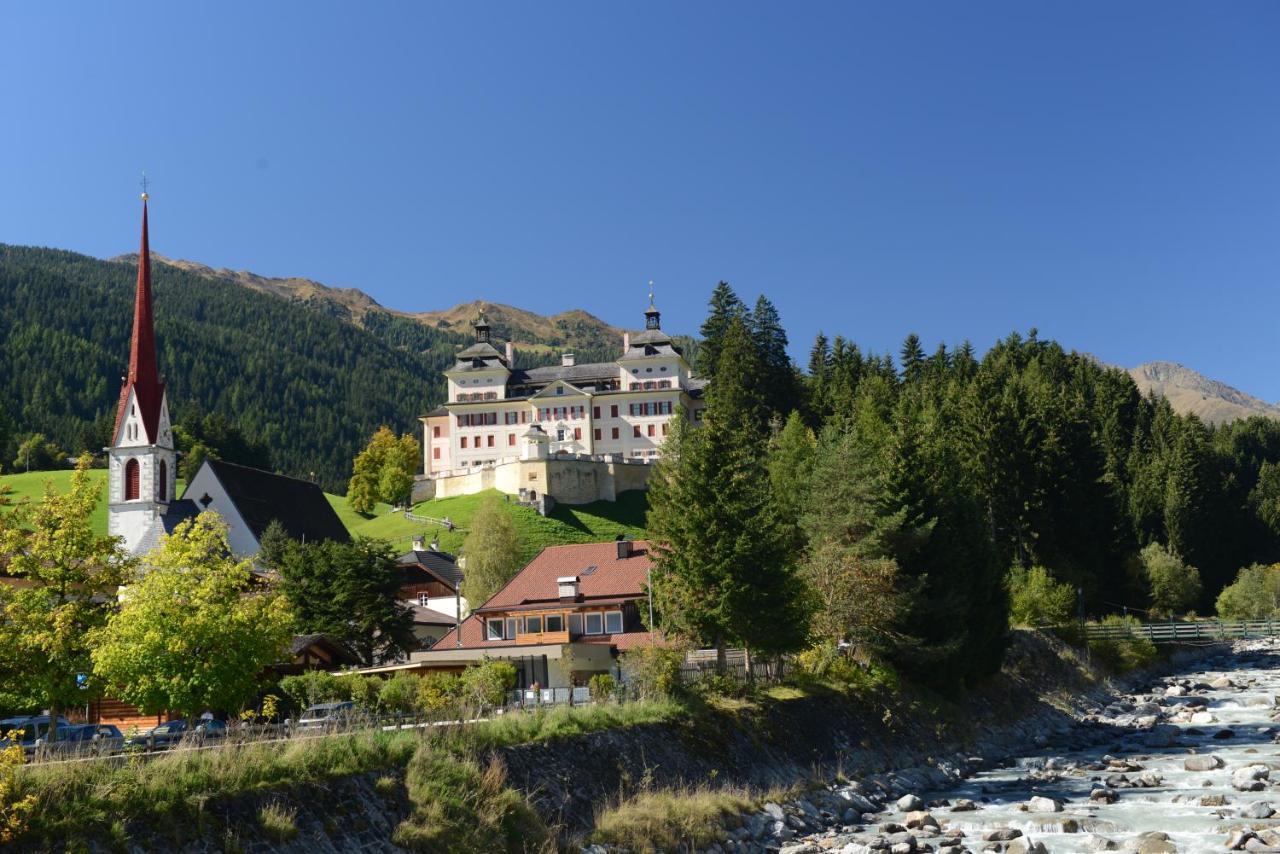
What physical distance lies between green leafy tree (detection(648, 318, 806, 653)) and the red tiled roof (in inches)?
358

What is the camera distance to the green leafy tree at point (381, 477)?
387ft

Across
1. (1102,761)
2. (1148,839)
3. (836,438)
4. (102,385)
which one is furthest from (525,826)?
(102,385)

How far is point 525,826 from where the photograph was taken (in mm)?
22141

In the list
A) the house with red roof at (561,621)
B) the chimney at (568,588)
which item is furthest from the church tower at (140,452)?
the chimney at (568,588)

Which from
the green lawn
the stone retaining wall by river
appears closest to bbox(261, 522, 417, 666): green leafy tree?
the stone retaining wall by river

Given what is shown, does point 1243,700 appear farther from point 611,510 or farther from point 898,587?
point 611,510

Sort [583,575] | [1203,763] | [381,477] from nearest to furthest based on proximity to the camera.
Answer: [1203,763], [583,575], [381,477]

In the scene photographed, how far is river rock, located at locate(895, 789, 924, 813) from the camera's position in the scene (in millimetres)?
30609

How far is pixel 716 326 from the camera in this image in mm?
127000

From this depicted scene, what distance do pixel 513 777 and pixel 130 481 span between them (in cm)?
5592

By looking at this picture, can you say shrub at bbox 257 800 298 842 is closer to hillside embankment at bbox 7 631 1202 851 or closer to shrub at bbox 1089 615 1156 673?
hillside embankment at bbox 7 631 1202 851

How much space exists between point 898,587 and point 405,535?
2367 inches

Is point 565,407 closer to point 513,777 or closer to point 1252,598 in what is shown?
point 1252,598

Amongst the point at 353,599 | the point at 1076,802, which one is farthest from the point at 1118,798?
the point at 353,599
